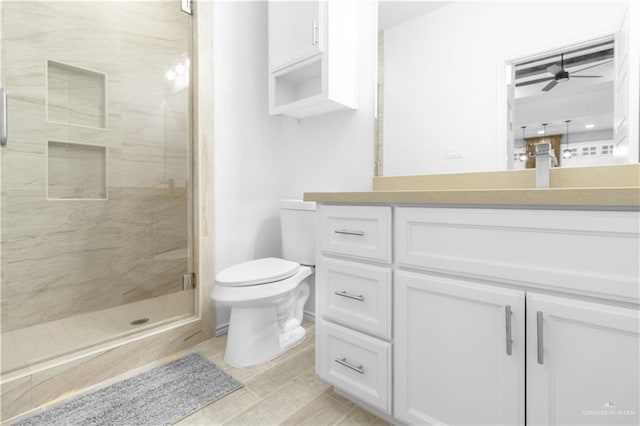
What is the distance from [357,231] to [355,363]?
0.48m

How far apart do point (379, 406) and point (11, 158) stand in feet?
6.12

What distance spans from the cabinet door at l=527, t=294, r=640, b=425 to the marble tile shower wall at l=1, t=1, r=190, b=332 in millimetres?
1698

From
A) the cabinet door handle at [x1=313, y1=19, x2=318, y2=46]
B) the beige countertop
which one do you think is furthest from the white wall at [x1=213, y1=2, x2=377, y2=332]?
the beige countertop

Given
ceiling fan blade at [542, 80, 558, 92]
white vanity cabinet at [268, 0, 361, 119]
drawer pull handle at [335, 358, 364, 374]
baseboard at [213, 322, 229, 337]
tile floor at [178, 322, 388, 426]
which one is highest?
white vanity cabinet at [268, 0, 361, 119]

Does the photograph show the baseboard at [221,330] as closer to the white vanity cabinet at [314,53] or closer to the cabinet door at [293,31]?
the white vanity cabinet at [314,53]

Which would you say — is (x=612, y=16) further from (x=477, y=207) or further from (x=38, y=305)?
(x=38, y=305)

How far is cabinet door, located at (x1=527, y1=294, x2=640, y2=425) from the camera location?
67 centimetres

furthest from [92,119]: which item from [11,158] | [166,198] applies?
[166,198]

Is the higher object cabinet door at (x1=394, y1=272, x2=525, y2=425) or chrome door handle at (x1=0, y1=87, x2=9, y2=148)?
chrome door handle at (x1=0, y1=87, x2=9, y2=148)

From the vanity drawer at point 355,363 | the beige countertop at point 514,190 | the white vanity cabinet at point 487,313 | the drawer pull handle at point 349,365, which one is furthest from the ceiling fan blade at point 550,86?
the drawer pull handle at point 349,365

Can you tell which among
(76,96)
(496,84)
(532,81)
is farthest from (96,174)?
(532,81)

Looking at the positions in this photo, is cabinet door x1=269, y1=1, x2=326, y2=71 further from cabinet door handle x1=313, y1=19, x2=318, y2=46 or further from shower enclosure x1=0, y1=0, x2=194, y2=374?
shower enclosure x1=0, y1=0, x2=194, y2=374

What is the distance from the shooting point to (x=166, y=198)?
1.84m

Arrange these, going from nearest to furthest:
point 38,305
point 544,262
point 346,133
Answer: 1. point 544,262
2. point 38,305
3. point 346,133
